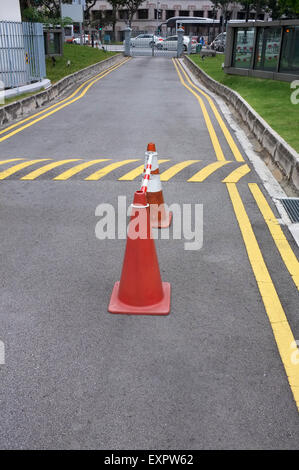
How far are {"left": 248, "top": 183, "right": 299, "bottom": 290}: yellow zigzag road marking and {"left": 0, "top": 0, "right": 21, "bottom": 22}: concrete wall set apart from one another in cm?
1324

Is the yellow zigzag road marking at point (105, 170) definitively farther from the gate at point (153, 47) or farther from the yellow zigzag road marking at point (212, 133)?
the gate at point (153, 47)

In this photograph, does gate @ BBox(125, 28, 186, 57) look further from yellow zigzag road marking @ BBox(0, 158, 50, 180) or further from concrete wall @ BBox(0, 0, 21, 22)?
yellow zigzag road marking @ BBox(0, 158, 50, 180)

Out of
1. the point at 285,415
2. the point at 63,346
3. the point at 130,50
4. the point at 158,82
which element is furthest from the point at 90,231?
the point at 130,50

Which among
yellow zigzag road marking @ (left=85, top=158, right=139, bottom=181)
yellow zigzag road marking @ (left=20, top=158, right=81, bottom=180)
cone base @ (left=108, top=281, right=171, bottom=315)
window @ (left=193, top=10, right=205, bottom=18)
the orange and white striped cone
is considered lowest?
yellow zigzag road marking @ (left=20, top=158, right=81, bottom=180)

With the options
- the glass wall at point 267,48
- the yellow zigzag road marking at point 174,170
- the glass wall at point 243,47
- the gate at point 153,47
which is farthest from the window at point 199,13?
the yellow zigzag road marking at point 174,170

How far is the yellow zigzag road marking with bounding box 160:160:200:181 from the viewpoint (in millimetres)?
7535

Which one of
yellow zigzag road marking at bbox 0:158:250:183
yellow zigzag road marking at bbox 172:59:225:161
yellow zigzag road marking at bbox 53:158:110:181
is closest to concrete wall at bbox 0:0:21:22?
yellow zigzag road marking at bbox 172:59:225:161

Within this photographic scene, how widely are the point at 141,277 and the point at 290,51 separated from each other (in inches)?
630

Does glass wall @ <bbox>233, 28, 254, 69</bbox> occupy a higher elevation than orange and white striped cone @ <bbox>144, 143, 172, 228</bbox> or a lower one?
higher

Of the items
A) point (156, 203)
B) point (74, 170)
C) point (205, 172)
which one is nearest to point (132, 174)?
point (74, 170)

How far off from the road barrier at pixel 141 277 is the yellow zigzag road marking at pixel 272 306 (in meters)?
0.89

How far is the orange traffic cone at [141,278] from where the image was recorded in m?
3.74

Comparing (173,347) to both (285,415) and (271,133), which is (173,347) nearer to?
(285,415)

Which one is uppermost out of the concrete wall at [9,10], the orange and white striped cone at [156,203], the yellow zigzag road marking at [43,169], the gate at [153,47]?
the concrete wall at [9,10]
